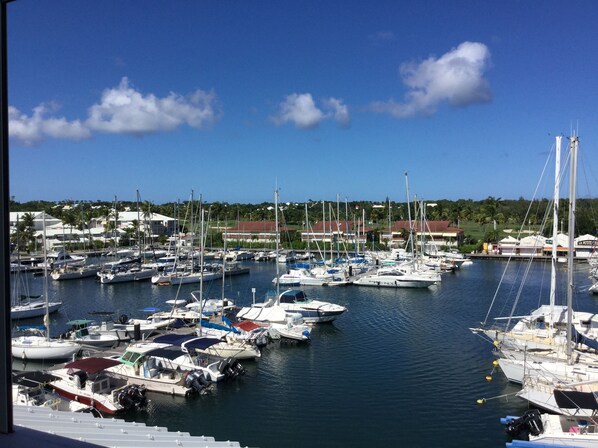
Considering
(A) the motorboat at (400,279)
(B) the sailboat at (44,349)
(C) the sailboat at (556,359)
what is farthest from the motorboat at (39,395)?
(A) the motorboat at (400,279)

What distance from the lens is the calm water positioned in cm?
1602

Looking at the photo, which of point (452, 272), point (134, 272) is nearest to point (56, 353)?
point (134, 272)

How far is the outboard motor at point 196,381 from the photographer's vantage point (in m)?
18.9

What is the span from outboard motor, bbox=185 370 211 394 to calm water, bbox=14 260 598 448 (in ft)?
1.63

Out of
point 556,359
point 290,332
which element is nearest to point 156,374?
point 290,332

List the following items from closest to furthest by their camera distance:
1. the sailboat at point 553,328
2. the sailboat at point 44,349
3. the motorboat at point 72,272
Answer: the sailboat at point 553,328
the sailboat at point 44,349
the motorboat at point 72,272

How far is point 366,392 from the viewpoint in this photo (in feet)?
64.0

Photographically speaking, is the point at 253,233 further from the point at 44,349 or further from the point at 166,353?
the point at 166,353

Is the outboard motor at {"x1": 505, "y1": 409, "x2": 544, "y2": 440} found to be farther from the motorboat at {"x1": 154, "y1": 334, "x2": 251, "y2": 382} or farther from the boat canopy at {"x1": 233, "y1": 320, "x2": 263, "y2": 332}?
the boat canopy at {"x1": 233, "y1": 320, "x2": 263, "y2": 332}

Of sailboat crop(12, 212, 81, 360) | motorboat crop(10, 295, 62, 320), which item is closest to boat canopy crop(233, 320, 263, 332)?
sailboat crop(12, 212, 81, 360)

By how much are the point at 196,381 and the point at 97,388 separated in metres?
3.52

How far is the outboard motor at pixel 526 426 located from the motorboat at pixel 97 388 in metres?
12.4

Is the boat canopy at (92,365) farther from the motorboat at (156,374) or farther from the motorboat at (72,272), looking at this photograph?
the motorboat at (72,272)

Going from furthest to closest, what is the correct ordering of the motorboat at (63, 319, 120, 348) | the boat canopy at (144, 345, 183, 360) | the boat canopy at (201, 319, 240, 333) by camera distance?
the boat canopy at (201, 319, 240, 333) < the motorboat at (63, 319, 120, 348) < the boat canopy at (144, 345, 183, 360)
